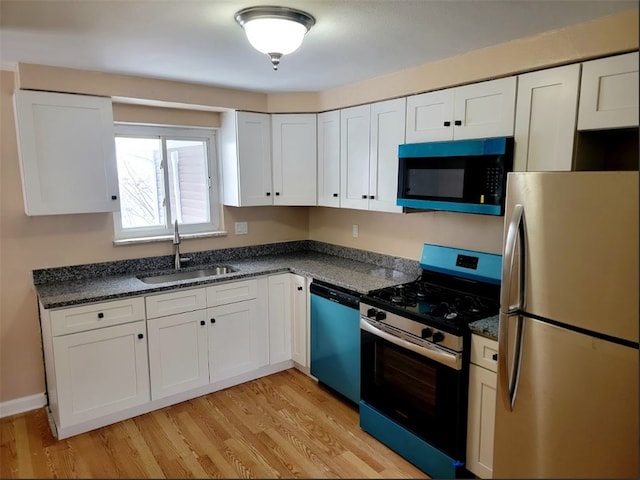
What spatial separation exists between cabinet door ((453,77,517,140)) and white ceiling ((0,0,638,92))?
0.21m

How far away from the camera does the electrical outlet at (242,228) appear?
3719 millimetres

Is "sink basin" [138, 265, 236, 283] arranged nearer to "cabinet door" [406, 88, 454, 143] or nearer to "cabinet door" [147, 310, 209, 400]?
"cabinet door" [147, 310, 209, 400]

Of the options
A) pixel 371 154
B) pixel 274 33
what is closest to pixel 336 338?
pixel 371 154

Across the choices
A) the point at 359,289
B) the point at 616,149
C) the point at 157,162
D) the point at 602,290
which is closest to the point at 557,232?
the point at 602,290

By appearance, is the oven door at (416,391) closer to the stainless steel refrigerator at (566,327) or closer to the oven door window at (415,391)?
the oven door window at (415,391)

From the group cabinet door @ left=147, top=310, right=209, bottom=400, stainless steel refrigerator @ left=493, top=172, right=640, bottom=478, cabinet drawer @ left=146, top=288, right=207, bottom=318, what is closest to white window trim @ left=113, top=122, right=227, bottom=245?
cabinet drawer @ left=146, top=288, right=207, bottom=318

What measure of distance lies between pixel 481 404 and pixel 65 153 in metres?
2.73

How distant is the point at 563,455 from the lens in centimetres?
140

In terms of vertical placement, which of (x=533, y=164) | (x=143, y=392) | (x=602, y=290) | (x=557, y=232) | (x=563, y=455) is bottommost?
(x=143, y=392)

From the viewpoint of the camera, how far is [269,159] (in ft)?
11.5

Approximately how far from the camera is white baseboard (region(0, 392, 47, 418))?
9.33 ft

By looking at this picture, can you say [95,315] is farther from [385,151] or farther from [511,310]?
[511,310]

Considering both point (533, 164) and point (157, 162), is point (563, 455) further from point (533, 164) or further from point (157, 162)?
point (157, 162)

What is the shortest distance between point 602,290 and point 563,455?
549 millimetres
